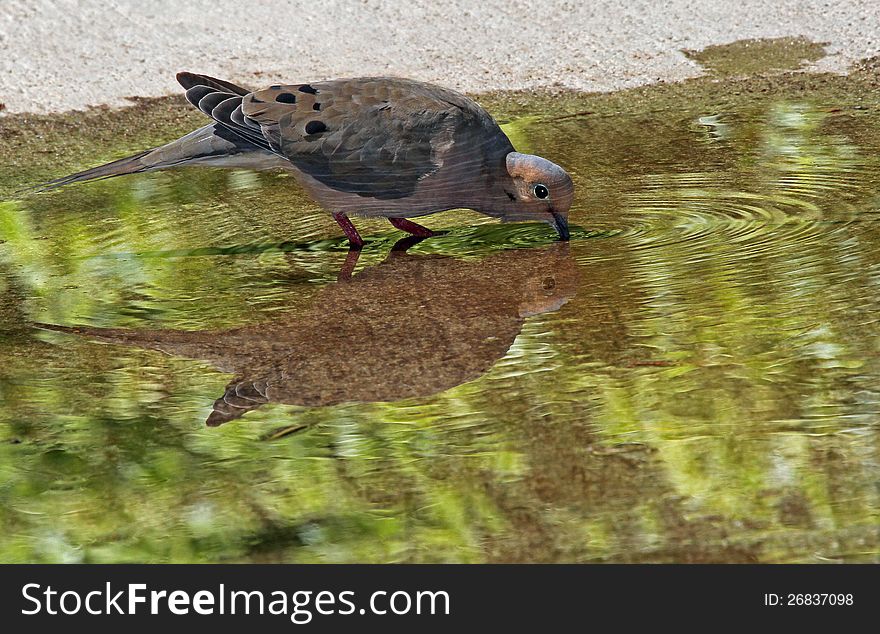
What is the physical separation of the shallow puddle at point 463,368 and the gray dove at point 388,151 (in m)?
0.21

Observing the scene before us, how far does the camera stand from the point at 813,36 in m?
7.86

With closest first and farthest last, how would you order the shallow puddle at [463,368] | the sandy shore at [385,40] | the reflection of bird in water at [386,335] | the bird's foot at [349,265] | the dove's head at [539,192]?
the shallow puddle at [463,368] → the reflection of bird in water at [386,335] → the bird's foot at [349,265] → the dove's head at [539,192] → the sandy shore at [385,40]

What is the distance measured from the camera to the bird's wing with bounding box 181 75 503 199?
5.29 meters

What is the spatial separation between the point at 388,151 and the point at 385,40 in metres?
2.89

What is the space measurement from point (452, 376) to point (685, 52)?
458cm

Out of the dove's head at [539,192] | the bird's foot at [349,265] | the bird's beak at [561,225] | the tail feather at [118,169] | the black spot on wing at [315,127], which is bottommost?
the bird's foot at [349,265]

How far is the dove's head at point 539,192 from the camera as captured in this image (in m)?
5.27

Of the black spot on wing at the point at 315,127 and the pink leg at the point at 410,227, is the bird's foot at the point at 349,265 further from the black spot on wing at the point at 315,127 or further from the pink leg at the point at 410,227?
the black spot on wing at the point at 315,127

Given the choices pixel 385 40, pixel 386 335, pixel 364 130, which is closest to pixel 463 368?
pixel 386 335

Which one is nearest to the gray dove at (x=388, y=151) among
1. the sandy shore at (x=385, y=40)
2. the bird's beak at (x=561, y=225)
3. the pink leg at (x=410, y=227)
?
the bird's beak at (x=561, y=225)

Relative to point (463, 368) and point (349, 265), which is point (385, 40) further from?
point (463, 368)

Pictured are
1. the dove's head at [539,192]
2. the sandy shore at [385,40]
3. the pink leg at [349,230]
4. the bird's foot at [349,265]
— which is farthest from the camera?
the sandy shore at [385,40]

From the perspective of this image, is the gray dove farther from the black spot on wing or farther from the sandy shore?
the sandy shore

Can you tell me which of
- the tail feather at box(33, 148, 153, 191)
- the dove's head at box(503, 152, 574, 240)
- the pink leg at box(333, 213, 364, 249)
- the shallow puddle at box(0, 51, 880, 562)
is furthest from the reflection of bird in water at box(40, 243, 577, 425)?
the tail feather at box(33, 148, 153, 191)
